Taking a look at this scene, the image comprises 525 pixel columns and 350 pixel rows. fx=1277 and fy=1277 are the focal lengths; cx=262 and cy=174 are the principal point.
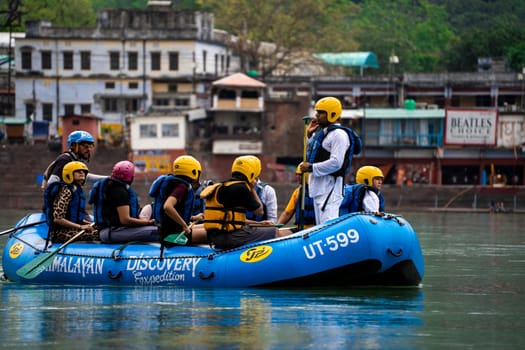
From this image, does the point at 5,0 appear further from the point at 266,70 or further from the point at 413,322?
the point at 413,322

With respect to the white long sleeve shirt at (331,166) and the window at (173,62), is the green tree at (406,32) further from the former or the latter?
the white long sleeve shirt at (331,166)

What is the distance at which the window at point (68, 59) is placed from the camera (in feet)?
235

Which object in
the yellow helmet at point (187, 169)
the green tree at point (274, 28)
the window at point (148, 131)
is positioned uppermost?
the green tree at point (274, 28)

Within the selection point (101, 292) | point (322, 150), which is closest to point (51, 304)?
point (101, 292)

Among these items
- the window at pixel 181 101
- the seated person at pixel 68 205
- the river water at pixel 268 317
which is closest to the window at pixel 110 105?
the window at pixel 181 101

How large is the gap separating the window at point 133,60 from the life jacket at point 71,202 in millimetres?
54322

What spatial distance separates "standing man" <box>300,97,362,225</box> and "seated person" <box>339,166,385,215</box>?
0.41m

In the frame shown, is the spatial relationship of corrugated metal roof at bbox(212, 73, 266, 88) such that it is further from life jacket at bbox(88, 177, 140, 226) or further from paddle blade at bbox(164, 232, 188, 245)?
paddle blade at bbox(164, 232, 188, 245)

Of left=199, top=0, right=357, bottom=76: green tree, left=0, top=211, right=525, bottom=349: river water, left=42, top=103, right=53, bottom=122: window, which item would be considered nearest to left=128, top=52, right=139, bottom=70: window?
left=42, top=103, right=53, bottom=122: window


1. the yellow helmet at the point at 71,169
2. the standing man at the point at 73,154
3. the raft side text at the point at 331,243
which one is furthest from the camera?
the standing man at the point at 73,154

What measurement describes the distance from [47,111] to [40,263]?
55.5m

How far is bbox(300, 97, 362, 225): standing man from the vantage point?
16203 mm

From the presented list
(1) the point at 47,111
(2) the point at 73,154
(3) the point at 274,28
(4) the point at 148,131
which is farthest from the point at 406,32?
(2) the point at 73,154

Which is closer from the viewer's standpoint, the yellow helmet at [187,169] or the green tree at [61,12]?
the yellow helmet at [187,169]
